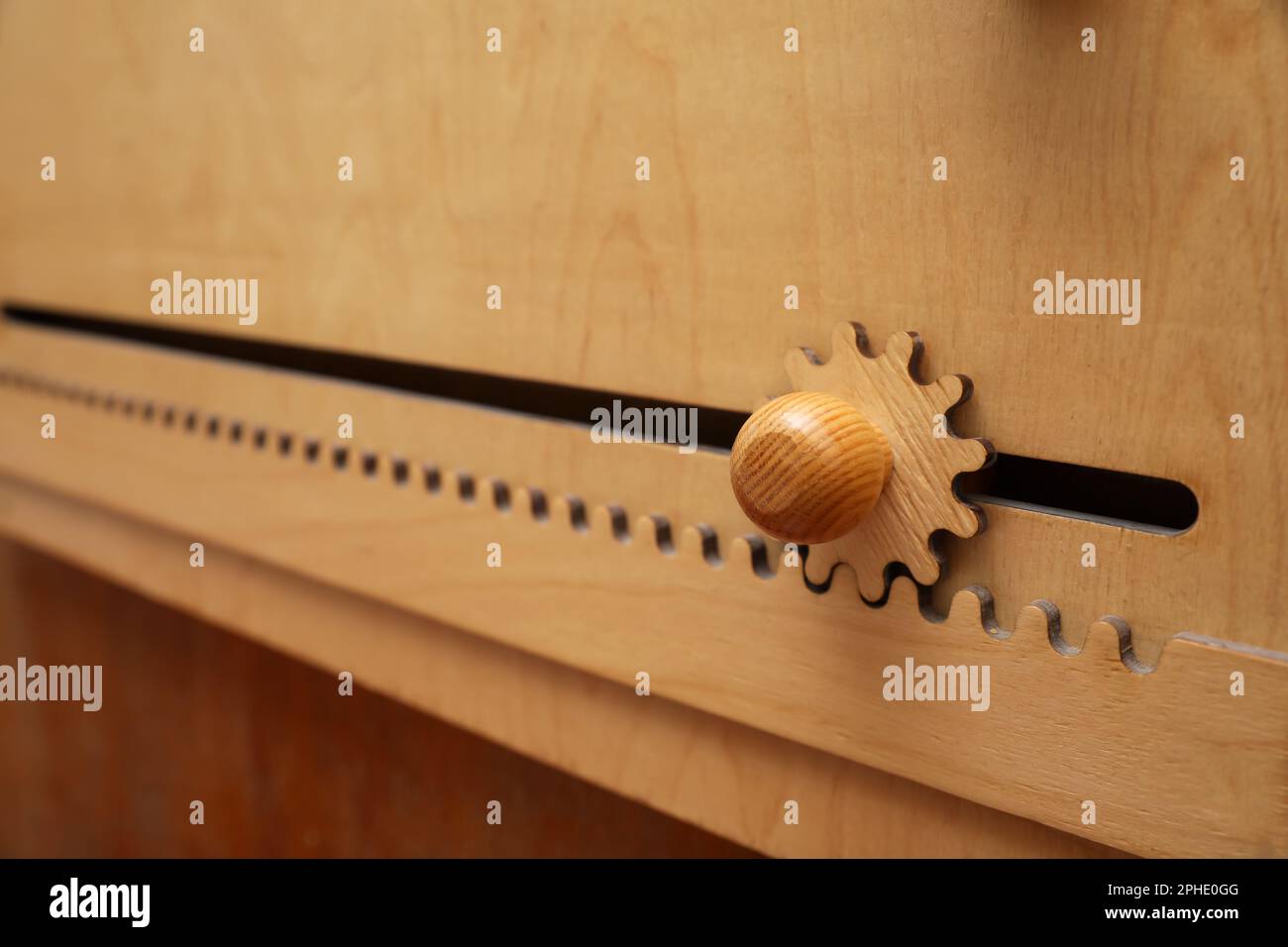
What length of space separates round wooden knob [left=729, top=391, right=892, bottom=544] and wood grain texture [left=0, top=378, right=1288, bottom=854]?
4 centimetres

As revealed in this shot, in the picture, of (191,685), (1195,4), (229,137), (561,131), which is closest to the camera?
(1195,4)

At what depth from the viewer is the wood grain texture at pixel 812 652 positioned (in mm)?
295

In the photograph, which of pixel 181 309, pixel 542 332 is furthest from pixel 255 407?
pixel 542 332

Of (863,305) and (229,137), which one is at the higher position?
(229,137)

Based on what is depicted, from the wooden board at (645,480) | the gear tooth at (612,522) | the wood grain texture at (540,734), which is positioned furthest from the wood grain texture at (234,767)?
the gear tooth at (612,522)

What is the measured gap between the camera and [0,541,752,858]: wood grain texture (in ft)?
2.18

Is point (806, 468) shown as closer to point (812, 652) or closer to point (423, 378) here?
point (812, 652)

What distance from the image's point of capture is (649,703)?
445mm

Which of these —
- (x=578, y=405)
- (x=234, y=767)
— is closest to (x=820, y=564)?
(x=578, y=405)

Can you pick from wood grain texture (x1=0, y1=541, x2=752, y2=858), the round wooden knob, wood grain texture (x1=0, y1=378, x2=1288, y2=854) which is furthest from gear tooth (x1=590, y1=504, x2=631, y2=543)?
wood grain texture (x1=0, y1=541, x2=752, y2=858)

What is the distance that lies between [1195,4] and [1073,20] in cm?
3

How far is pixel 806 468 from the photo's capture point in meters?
0.31

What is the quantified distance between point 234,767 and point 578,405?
54 cm
